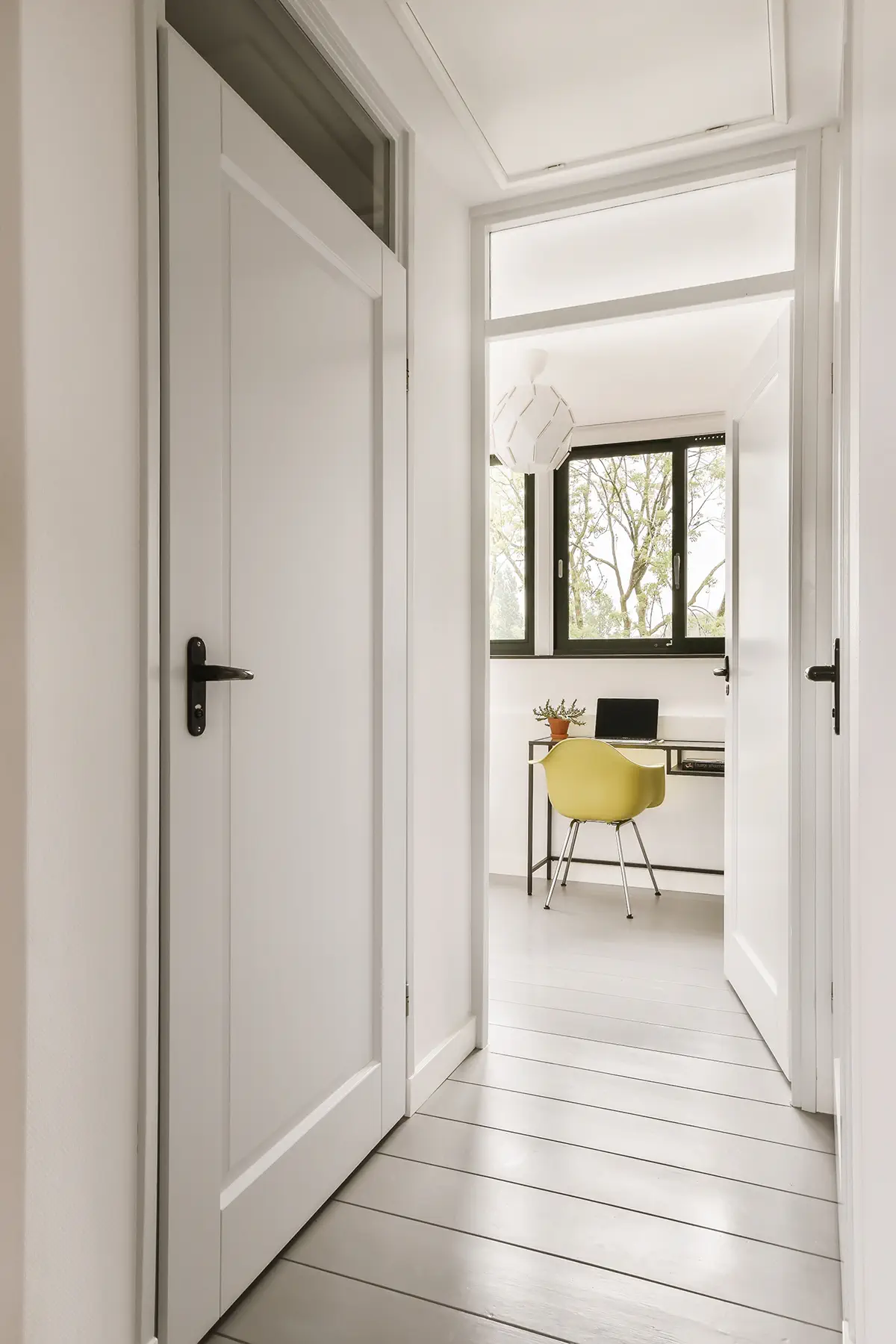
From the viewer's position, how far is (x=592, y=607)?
4516mm

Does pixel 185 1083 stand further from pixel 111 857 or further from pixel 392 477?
pixel 392 477

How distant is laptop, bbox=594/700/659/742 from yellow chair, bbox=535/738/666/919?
0.40 m

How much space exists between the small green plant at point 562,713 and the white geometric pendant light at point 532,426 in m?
1.30

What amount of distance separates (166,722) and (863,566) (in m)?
0.93

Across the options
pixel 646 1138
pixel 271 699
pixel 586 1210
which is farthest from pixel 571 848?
pixel 271 699

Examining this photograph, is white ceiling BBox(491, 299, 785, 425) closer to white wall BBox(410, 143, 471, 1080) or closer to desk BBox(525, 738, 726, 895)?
white wall BBox(410, 143, 471, 1080)

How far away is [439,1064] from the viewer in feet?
7.36

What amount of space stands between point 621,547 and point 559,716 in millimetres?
941

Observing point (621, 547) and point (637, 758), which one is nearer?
point (637, 758)

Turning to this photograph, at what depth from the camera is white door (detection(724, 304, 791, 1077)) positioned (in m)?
2.27

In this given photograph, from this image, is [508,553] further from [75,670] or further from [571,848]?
[75,670]

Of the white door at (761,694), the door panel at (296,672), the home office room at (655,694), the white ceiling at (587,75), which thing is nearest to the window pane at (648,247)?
the home office room at (655,694)

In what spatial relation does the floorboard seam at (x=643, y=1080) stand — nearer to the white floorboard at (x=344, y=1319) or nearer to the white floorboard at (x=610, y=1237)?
the white floorboard at (x=610, y=1237)

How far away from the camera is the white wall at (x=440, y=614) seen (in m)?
2.16
